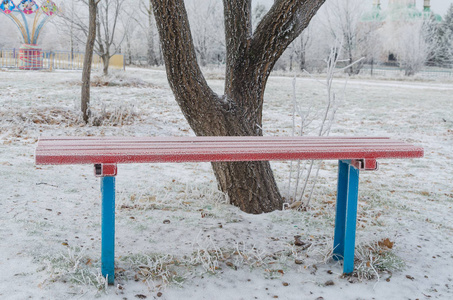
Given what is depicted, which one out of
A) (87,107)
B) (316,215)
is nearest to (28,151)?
(87,107)

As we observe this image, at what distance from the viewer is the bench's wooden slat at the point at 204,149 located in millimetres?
2197

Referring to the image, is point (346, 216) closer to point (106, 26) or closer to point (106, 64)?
point (106, 64)

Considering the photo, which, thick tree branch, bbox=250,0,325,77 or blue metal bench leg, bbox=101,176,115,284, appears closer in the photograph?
blue metal bench leg, bbox=101,176,115,284

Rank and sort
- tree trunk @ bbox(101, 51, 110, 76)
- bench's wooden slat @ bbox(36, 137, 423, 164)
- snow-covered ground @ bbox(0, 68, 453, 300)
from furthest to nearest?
tree trunk @ bbox(101, 51, 110, 76) → snow-covered ground @ bbox(0, 68, 453, 300) → bench's wooden slat @ bbox(36, 137, 423, 164)

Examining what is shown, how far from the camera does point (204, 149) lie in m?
2.36

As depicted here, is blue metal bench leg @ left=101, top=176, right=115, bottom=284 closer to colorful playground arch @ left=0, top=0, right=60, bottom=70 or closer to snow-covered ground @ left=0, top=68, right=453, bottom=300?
snow-covered ground @ left=0, top=68, right=453, bottom=300

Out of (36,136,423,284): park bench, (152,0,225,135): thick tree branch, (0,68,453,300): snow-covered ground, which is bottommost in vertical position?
(0,68,453,300): snow-covered ground

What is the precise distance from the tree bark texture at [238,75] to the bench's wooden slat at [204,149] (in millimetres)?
774

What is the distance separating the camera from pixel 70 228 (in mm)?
3156

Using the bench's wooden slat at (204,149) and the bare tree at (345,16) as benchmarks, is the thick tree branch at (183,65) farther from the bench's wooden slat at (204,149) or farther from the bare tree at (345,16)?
the bare tree at (345,16)

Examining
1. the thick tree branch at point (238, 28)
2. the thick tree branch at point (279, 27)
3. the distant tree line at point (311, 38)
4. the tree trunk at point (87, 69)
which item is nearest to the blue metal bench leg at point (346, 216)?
the thick tree branch at point (279, 27)

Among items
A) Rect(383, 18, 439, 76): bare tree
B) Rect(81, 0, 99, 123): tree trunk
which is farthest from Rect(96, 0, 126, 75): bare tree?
Rect(383, 18, 439, 76): bare tree

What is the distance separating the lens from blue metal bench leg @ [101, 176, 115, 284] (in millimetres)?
2332

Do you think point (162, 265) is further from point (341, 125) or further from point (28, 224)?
point (341, 125)
